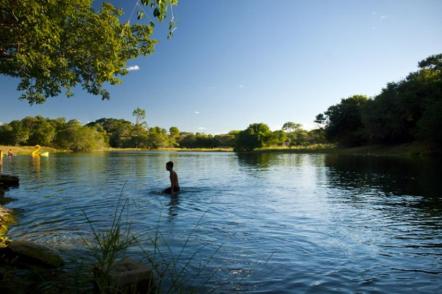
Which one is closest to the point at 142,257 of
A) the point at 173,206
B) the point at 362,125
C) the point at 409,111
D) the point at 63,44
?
the point at 173,206

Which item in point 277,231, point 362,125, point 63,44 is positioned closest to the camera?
point 277,231

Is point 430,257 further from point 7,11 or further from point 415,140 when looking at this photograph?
point 415,140

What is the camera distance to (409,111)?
77.1m

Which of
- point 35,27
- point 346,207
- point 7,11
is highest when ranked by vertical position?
point 7,11

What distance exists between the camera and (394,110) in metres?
79.9

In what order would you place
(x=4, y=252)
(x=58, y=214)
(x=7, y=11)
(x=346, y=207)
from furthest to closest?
(x=346, y=207) < (x=58, y=214) < (x=7, y=11) < (x=4, y=252)

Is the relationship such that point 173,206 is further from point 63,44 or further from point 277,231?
point 63,44

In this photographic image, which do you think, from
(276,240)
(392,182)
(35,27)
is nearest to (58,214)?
(35,27)

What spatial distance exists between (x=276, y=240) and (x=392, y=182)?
22.5 meters

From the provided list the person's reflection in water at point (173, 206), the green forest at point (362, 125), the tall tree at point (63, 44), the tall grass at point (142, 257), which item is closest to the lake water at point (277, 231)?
the person's reflection in water at point (173, 206)

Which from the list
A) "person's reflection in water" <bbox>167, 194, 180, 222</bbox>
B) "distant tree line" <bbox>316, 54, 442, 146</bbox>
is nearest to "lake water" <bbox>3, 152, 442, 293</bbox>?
"person's reflection in water" <bbox>167, 194, 180, 222</bbox>

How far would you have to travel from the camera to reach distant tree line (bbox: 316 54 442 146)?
6141 centimetres

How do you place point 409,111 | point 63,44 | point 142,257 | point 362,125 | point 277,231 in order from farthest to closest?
1. point 362,125
2. point 409,111
3. point 63,44
4. point 277,231
5. point 142,257

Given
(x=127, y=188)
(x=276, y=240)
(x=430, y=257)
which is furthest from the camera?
(x=127, y=188)
